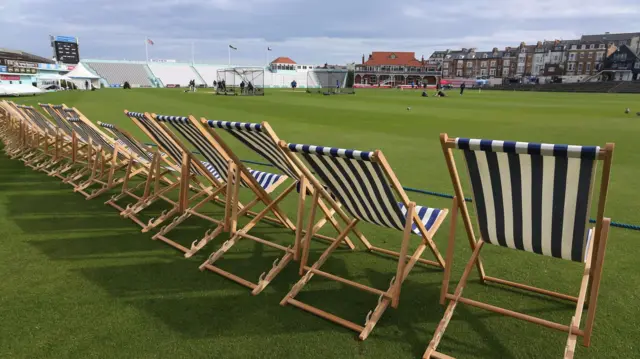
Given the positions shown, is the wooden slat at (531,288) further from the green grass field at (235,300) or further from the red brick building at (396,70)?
the red brick building at (396,70)

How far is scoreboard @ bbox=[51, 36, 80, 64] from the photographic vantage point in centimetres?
10594

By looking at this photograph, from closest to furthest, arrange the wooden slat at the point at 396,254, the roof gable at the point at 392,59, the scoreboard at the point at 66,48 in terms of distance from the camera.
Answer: the wooden slat at the point at 396,254
the roof gable at the point at 392,59
the scoreboard at the point at 66,48

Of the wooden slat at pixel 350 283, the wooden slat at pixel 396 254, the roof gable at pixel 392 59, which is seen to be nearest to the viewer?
the wooden slat at pixel 350 283

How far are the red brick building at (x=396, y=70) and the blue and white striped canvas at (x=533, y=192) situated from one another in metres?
104

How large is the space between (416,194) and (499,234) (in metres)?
3.29

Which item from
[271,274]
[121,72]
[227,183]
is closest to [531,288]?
[271,274]

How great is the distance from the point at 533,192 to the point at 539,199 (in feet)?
0.21

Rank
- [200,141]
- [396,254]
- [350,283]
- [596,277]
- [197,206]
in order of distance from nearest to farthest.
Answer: [596,277], [350,283], [396,254], [200,141], [197,206]

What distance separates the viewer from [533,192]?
7.63 ft

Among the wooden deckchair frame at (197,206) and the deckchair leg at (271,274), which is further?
the wooden deckchair frame at (197,206)

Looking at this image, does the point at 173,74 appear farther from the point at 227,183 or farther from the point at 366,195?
the point at 366,195

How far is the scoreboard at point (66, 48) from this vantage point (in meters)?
106

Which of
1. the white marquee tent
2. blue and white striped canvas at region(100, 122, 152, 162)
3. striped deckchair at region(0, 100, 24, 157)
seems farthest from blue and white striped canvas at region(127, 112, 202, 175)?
the white marquee tent

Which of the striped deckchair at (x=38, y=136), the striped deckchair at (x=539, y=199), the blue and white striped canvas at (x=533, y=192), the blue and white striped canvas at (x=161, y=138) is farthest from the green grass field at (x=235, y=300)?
the striped deckchair at (x=38, y=136)
